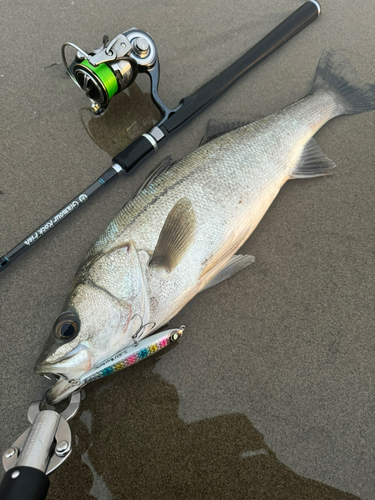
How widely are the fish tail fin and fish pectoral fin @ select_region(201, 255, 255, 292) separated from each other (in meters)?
1.15

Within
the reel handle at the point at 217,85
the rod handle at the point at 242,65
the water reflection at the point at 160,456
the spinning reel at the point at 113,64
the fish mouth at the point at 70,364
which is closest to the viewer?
the fish mouth at the point at 70,364

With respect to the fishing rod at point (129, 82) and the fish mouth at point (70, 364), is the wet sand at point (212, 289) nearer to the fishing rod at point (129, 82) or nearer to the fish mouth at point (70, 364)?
the fishing rod at point (129, 82)

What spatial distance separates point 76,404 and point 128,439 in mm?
312

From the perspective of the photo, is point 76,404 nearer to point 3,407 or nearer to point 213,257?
point 3,407

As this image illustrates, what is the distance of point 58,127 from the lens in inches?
83.5

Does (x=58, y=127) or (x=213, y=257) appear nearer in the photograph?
(x=213, y=257)

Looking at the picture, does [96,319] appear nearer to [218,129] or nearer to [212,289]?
[212,289]

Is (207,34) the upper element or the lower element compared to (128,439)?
upper

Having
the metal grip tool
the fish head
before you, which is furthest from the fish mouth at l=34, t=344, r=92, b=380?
the metal grip tool

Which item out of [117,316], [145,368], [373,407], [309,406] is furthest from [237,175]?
[373,407]

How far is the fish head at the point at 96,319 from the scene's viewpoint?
1387mm

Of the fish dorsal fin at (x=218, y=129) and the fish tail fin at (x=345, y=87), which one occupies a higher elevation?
the fish dorsal fin at (x=218, y=129)

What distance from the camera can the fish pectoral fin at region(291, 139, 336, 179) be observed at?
77.7 inches

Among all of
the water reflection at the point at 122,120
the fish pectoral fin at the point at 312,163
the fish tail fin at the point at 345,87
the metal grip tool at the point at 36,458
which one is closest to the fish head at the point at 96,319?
the metal grip tool at the point at 36,458
